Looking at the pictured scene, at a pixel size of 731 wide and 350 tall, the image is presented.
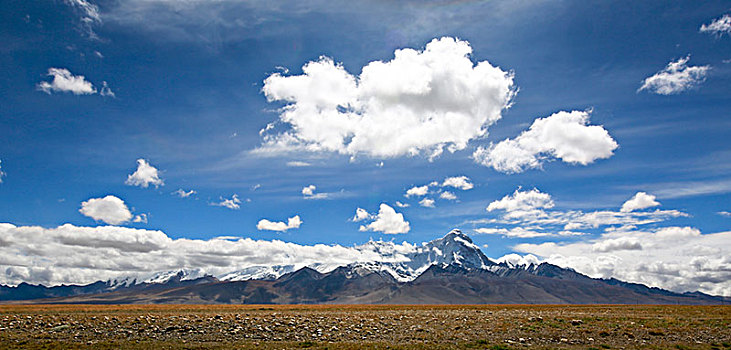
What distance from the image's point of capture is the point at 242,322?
43.0m

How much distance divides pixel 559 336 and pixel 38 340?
3866 centimetres

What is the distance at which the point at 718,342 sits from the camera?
34.6 metres

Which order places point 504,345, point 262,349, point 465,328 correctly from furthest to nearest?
point 465,328
point 504,345
point 262,349

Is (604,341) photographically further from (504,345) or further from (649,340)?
(504,345)

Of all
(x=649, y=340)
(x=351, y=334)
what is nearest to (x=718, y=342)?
(x=649, y=340)

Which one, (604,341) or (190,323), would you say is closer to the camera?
(604,341)

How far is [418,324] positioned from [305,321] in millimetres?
10530

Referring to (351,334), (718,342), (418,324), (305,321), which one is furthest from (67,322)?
(718,342)

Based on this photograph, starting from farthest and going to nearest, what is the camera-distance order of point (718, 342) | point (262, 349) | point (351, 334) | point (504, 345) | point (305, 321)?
point (305, 321) < point (351, 334) < point (718, 342) < point (504, 345) < point (262, 349)

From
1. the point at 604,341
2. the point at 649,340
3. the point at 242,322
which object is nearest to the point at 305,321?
the point at 242,322

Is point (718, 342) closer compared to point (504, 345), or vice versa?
point (504, 345)

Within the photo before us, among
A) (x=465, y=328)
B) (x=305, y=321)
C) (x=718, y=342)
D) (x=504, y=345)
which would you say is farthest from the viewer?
(x=305, y=321)

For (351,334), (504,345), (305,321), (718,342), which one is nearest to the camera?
(504,345)

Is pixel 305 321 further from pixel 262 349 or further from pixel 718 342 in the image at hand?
pixel 718 342
